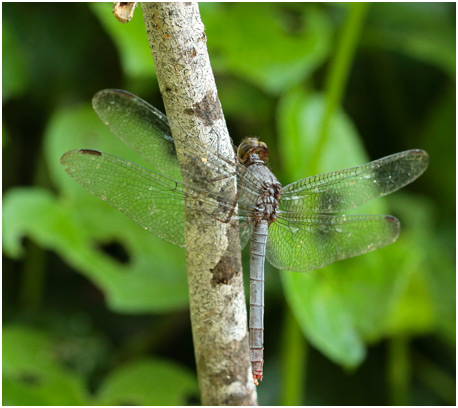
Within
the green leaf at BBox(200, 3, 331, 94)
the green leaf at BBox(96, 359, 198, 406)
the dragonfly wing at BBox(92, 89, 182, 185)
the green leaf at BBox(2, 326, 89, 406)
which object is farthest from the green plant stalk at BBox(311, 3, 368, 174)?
the green leaf at BBox(2, 326, 89, 406)

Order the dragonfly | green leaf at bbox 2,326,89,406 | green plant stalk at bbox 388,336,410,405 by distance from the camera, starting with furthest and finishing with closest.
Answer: green plant stalk at bbox 388,336,410,405, green leaf at bbox 2,326,89,406, the dragonfly

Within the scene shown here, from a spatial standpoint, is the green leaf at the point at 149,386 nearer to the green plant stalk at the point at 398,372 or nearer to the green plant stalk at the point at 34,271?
the green plant stalk at the point at 34,271

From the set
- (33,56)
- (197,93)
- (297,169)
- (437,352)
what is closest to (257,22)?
(297,169)

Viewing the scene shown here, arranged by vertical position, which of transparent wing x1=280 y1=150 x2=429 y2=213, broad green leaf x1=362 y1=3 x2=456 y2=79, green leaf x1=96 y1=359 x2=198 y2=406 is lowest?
green leaf x1=96 y1=359 x2=198 y2=406

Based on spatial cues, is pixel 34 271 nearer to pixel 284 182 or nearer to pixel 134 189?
pixel 284 182

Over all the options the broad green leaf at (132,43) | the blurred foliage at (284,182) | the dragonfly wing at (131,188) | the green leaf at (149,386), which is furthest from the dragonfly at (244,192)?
the green leaf at (149,386)

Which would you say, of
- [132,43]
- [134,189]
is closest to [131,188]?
[134,189]

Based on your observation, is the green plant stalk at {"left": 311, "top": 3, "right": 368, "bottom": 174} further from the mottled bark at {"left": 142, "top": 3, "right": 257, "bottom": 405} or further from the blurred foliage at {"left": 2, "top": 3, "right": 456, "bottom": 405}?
the mottled bark at {"left": 142, "top": 3, "right": 257, "bottom": 405}
